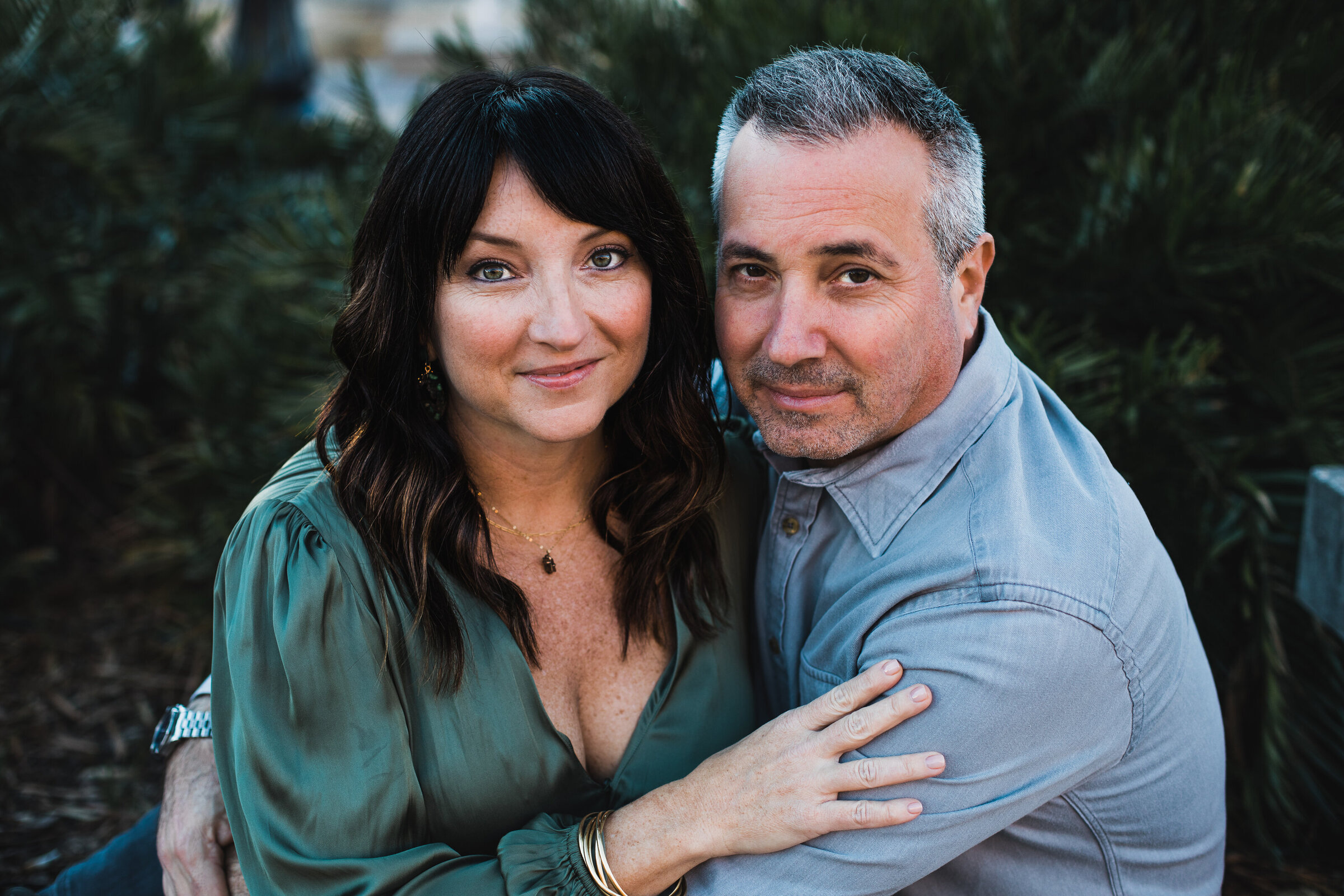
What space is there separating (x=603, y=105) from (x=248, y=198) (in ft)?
11.9

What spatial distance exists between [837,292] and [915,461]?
0.35 metres

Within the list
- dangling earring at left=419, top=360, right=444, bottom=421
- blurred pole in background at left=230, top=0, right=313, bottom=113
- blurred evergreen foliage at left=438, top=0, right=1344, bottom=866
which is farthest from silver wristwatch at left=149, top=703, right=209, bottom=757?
blurred pole in background at left=230, top=0, right=313, bottom=113

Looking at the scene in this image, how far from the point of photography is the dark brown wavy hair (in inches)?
71.2

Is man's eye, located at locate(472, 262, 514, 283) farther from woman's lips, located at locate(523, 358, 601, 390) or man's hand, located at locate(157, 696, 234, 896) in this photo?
man's hand, located at locate(157, 696, 234, 896)

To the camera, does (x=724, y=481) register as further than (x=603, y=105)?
Yes

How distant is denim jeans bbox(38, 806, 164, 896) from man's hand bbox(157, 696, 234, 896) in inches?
5.9

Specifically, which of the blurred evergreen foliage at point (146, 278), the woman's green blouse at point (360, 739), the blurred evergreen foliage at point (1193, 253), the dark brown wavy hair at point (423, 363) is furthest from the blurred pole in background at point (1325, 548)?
the blurred evergreen foliage at point (146, 278)

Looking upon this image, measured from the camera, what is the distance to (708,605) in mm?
2186

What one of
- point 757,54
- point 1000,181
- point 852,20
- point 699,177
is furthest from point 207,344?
point 1000,181

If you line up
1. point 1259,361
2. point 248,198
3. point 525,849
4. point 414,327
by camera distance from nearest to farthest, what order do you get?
point 525,849 → point 414,327 → point 1259,361 → point 248,198

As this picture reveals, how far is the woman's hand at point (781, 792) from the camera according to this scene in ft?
5.40

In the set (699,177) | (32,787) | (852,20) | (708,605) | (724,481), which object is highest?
(852,20)

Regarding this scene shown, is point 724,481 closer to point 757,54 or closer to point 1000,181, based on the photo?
point 1000,181

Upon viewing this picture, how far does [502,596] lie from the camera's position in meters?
1.98
